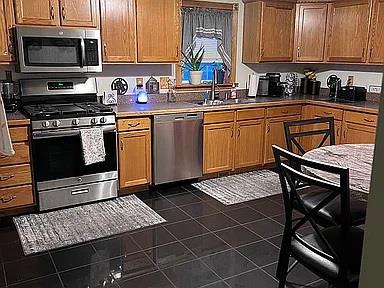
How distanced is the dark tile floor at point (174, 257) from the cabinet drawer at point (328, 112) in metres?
1.68

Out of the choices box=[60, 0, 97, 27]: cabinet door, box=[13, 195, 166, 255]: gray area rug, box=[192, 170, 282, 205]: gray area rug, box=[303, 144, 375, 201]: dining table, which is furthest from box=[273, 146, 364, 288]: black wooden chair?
box=[60, 0, 97, 27]: cabinet door

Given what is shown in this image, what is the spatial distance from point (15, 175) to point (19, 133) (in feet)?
1.23

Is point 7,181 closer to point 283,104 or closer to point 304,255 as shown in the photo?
point 304,255

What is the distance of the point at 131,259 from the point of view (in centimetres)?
279

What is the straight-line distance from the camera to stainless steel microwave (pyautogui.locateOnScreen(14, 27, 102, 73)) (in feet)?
11.3

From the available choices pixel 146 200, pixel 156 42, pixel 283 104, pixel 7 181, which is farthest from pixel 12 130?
pixel 283 104

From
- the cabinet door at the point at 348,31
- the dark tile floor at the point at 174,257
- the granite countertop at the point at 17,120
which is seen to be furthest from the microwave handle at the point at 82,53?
the cabinet door at the point at 348,31

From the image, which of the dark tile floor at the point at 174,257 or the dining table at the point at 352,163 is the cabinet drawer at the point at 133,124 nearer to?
the dark tile floor at the point at 174,257

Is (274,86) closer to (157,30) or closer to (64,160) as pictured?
(157,30)

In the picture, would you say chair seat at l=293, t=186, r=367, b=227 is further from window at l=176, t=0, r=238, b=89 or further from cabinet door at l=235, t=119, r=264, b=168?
window at l=176, t=0, r=238, b=89

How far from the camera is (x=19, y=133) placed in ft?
10.8

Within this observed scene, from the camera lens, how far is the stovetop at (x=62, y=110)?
11.1ft

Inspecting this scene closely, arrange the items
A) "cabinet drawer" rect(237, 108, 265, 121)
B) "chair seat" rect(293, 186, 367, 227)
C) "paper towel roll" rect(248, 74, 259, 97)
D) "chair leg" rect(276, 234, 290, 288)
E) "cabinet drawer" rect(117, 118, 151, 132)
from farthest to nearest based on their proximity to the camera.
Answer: "paper towel roll" rect(248, 74, 259, 97)
"cabinet drawer" rect(237, 108, 265, 121)
"cabinet drawer" rect(117, 118, 151, 132)
"chair seat" rect(293, 186, 367, 227)
"chair leg" rect(276, 234, 290, 288)

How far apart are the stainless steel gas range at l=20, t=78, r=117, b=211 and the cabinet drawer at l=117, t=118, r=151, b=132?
0.31 feet
